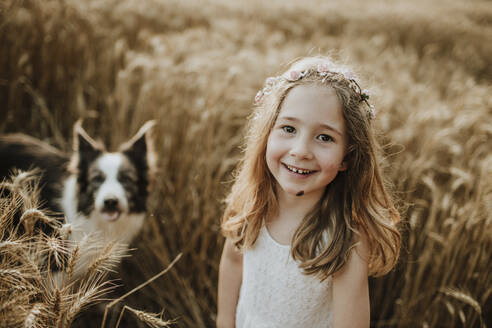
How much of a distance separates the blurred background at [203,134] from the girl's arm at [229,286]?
A: 39cm

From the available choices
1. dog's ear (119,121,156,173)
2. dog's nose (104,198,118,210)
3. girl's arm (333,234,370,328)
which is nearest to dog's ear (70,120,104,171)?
dog's ear (119,121,156,173)

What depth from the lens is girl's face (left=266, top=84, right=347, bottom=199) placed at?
1325 mm

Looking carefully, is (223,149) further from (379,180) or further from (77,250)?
(77,250)

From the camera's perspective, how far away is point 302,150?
131 centimetres

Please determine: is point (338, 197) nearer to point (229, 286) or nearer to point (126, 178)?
point (229, 286)

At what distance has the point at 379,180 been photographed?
1.50 metres

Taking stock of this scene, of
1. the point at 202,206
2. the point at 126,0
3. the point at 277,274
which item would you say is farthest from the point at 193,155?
the point at 126,0

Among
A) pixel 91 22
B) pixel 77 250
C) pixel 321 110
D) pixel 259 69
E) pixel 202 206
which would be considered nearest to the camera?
pixel 77 250

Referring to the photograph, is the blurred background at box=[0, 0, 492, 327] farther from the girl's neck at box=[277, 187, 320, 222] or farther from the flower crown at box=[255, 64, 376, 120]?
the girl's neck at box=[277, 187, 320, 222]

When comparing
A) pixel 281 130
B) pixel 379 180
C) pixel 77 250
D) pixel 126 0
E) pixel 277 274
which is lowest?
pixel 277 274

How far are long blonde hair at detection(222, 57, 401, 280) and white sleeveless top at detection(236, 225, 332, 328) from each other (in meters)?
0.07

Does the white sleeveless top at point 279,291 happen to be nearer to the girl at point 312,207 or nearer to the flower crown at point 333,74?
the girl at point 312,207

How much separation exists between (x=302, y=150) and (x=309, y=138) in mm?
61

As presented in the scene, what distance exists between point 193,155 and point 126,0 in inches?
189
